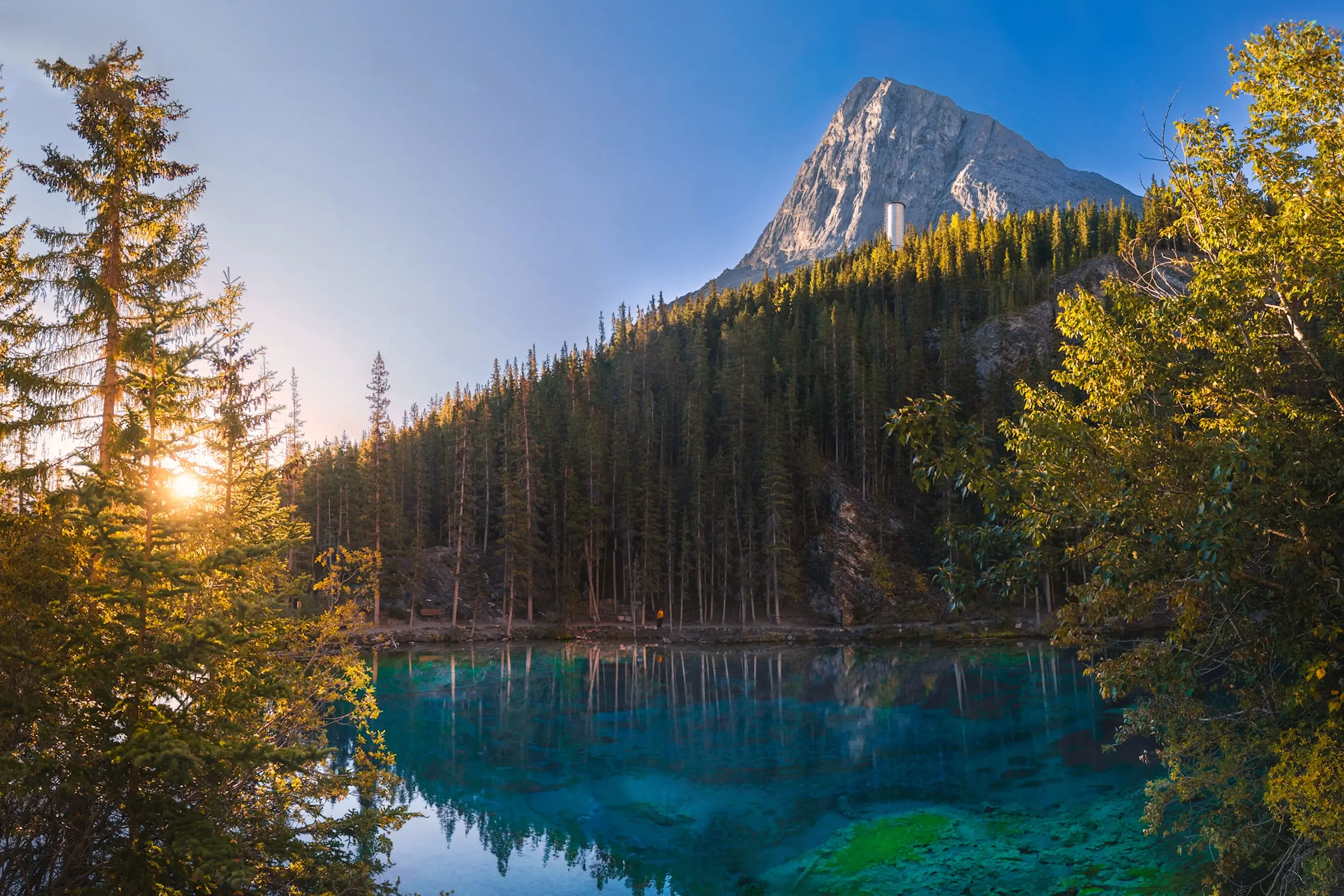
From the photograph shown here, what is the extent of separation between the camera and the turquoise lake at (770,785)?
16062 millimetres

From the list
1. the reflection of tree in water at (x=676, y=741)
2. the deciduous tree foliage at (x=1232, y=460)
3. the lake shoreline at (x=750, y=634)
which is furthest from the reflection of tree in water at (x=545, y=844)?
the lake shoreline at (x=750, y=634)

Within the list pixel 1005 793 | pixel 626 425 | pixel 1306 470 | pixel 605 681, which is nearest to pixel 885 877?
pixel 1005 793

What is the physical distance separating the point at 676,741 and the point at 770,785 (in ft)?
20.5

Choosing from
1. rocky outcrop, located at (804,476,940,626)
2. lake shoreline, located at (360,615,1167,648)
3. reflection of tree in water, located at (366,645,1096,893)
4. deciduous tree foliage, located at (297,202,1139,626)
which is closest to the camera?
reflection of tree in water, located at (366,645,1096,893)

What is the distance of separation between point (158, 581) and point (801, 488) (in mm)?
64191

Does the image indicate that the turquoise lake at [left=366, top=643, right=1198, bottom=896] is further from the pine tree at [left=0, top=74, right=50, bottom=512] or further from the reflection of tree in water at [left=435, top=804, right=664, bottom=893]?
the pine tree at [left=0, top=74, right=50, bottom=512]

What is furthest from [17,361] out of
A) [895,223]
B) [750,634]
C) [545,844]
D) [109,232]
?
[895,223]

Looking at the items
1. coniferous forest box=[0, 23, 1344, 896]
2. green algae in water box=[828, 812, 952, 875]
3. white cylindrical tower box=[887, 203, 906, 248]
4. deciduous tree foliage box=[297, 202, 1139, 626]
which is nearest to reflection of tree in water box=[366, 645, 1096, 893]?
green algae in water box=[828, 812, 952, 875]

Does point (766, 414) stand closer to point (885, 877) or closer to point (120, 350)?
point (885, 877)

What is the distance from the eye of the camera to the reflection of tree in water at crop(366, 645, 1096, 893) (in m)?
18.8

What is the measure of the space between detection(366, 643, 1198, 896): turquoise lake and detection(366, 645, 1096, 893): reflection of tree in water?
0.11m

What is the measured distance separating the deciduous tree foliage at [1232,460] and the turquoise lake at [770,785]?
13.2 feet

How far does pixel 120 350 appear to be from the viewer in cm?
1081

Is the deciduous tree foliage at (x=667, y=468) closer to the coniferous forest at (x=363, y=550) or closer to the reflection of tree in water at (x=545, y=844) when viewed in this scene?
the reflection of tree in water at (x=545, y=844)
